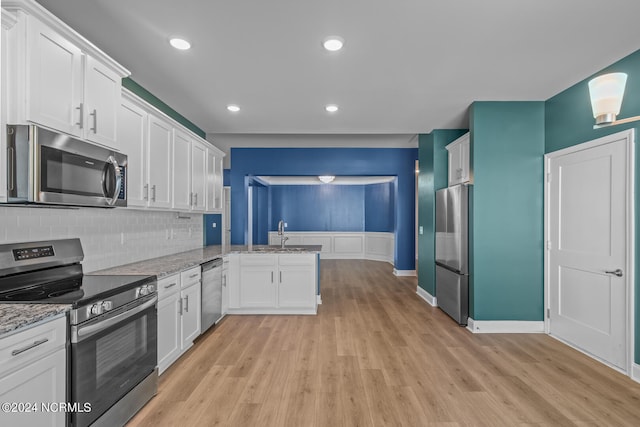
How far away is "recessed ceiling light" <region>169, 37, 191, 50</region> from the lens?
256 centimetres

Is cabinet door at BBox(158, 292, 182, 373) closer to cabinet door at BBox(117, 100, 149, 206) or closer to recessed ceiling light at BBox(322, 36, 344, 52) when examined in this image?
cabinet door at BBox(117, 100, 149, 206)

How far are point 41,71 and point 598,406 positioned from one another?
13.5 feet

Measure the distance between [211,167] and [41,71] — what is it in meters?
2.85

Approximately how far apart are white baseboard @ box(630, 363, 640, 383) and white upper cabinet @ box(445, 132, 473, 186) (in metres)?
2.20

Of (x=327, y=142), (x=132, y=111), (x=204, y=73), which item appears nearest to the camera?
(x=132, y=111)

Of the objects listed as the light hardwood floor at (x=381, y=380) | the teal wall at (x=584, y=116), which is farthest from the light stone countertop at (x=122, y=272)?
the teal wall at (x=584, y=116)

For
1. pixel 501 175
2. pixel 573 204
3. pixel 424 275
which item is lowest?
pixel 424 275

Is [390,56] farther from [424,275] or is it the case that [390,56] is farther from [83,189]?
[424,275]

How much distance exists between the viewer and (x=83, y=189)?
82.4 inches

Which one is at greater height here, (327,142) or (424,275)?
(327,142)

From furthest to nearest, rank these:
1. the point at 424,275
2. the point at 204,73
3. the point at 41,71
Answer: the point at 424,275 → the point at 204,73 → the point at 41,71

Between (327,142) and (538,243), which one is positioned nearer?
(538,243)

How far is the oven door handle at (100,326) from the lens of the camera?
1.69m

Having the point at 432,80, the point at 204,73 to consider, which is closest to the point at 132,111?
the point at 204,73
